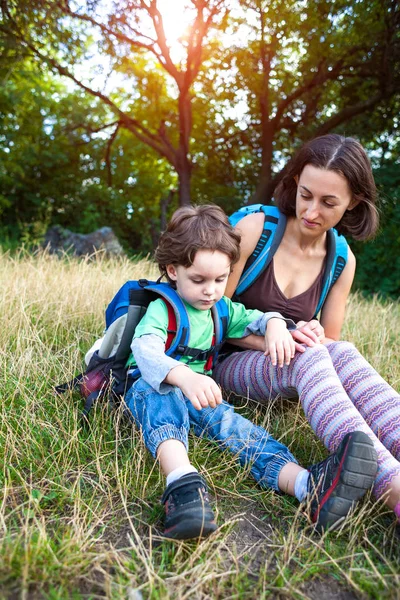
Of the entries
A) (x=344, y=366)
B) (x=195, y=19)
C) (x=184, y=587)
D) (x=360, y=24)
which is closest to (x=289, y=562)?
(x=184, y=587)

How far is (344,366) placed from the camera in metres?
2.13

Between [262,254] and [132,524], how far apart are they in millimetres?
1409

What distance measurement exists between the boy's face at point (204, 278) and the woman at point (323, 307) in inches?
12.9

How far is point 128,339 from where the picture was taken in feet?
7.28

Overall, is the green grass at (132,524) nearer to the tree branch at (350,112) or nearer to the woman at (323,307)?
the woman at (323,307)

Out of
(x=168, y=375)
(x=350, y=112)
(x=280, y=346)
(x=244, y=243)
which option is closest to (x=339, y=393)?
(x=280, y=346)

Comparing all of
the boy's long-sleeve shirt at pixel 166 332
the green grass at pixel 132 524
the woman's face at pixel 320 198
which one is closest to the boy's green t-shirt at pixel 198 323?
the boy's long-sleeve shirt at pixel 166 332

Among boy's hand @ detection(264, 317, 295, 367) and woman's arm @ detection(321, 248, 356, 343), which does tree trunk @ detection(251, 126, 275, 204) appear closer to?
woman's arm @ detection(321, 248, 356, 343)

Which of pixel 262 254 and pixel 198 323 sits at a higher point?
pixel 262 254

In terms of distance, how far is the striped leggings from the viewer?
180 centimetres

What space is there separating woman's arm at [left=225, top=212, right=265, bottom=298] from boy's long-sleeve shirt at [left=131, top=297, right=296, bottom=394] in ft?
0.44

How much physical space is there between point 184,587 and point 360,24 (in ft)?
26.0

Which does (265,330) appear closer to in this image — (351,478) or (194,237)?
(194,237)

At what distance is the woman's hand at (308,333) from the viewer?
2.10 m
